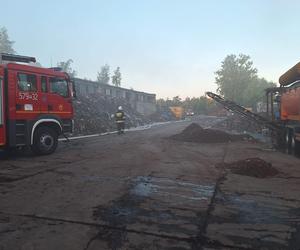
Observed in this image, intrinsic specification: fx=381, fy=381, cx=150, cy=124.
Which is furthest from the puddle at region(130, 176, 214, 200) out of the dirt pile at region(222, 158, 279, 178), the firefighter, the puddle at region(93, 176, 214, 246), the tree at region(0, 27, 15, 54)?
the tree at region(0, 27, 15, 54)

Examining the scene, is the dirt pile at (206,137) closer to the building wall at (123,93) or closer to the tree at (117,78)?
the building wall at (123,93)

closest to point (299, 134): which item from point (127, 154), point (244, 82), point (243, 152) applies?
point (243, 152)

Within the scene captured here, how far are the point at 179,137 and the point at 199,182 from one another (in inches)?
520

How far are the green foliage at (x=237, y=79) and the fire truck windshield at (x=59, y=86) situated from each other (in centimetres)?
7779

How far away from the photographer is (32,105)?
13.2 meters

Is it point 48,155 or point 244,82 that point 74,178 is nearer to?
point 48,155

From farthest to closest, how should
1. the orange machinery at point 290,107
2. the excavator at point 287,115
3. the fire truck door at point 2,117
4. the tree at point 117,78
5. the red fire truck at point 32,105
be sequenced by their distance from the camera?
the tree at point 117,78 < the excavator at point 287,115 < the orange machinery at point 290,107 < the red fire truck at point 32,105 < the fire truck door at point 2,117

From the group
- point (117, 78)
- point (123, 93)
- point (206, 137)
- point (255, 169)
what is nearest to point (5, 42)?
point (117, 78)

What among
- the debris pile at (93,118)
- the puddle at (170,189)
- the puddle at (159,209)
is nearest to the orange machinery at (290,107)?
the puddle at (170,189)

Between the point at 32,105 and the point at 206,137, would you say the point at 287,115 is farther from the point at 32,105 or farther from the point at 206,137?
the point at 32,105

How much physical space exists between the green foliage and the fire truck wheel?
258 feet

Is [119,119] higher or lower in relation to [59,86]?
lower

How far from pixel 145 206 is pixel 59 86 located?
29.1ft

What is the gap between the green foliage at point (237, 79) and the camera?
91.9 meters
